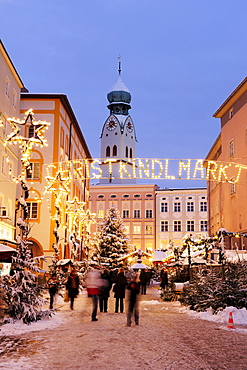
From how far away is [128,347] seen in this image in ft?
33.1

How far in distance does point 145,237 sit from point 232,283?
71.5 m

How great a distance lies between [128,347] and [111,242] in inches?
1823

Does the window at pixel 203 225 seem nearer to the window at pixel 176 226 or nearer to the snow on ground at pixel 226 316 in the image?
the window at pixel 176 226

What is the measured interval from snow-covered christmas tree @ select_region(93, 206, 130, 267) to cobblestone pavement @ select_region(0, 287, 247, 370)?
132 ft

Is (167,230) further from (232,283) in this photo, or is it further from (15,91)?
(232,283)

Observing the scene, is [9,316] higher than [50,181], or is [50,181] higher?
[50,181]

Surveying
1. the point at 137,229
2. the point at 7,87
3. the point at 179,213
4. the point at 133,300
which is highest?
the point at 7,87

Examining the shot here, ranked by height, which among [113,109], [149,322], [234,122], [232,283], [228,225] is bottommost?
[149,322]

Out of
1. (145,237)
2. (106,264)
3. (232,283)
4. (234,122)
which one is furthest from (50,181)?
(145,237)

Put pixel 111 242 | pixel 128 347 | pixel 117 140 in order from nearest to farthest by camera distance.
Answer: pixel 128 347 → pixel 111 242 → pixel 117 140

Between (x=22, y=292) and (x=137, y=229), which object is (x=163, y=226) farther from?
(x=22, y=292)

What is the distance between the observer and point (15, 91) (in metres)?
33.5

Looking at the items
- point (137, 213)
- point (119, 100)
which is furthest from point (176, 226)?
point (119, 100)

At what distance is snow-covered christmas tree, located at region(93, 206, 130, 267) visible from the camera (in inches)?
2172
